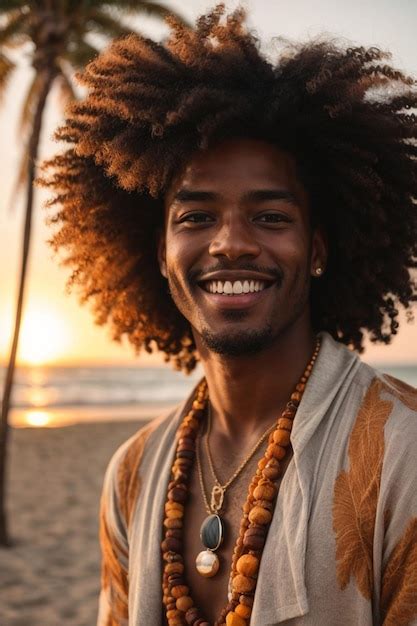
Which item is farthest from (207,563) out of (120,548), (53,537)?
(53,537)

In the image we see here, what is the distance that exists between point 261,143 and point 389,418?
107cm

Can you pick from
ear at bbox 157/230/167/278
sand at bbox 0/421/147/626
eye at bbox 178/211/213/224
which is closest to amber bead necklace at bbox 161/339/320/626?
eye at bbox 178/211/213/224

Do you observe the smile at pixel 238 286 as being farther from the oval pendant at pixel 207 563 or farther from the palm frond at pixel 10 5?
the palm frond at pixel 10 5

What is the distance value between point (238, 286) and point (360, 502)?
817 mm

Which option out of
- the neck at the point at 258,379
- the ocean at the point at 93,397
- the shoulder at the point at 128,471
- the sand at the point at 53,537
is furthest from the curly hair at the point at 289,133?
the ocean at the point at 93,397

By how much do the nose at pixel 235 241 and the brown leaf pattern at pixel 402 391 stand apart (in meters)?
0.59

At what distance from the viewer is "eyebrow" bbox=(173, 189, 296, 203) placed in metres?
2.54

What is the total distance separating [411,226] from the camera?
9.75 ft

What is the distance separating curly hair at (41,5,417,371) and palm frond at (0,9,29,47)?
29.4ft

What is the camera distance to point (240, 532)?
8.01ft

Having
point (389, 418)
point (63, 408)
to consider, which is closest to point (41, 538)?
point (389, 418)

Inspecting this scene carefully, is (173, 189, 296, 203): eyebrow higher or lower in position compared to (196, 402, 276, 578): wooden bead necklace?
higher

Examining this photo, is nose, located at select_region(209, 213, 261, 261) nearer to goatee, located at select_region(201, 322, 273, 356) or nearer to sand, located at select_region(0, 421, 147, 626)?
goatee, located at select_region(201, 322, 273, 356)

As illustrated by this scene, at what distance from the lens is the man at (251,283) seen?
7.57 ft
